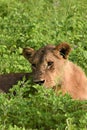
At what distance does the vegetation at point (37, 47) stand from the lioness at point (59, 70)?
31 centimetres

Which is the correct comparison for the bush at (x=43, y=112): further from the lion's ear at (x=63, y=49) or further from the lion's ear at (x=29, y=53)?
the lion's ear at (x=29, y=53)

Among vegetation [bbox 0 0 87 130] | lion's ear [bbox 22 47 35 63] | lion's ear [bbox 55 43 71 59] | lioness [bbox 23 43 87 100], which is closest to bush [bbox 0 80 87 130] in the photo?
vegetation [bbox 0 0 87 130]

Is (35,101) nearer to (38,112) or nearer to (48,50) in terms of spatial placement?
(38,112)

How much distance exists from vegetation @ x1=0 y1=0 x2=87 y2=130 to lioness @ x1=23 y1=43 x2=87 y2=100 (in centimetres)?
31

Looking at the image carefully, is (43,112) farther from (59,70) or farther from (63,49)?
(63,49)

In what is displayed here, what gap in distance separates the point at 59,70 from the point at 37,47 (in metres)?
2.15

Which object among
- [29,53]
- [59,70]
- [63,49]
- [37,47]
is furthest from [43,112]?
[37,47]

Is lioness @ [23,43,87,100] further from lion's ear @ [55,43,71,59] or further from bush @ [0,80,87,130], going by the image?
bush @ [0,80,87,130]

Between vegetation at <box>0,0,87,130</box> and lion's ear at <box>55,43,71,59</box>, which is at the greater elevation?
lion's ear at <box>55,43,71,59</box>

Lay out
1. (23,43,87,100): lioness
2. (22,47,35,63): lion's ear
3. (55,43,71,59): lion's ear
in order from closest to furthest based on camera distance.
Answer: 1. (23,43,87,100): lioness
2. (55,43,71,59): lion's ear
3. (22,47,35,63): lion's ear

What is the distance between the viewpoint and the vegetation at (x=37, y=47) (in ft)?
22.4

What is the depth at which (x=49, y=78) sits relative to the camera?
8.63 meters

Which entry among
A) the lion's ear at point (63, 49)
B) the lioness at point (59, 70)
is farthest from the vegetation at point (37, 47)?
the lion's ear at point (63, 49)

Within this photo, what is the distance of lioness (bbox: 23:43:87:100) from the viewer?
8742 mm
